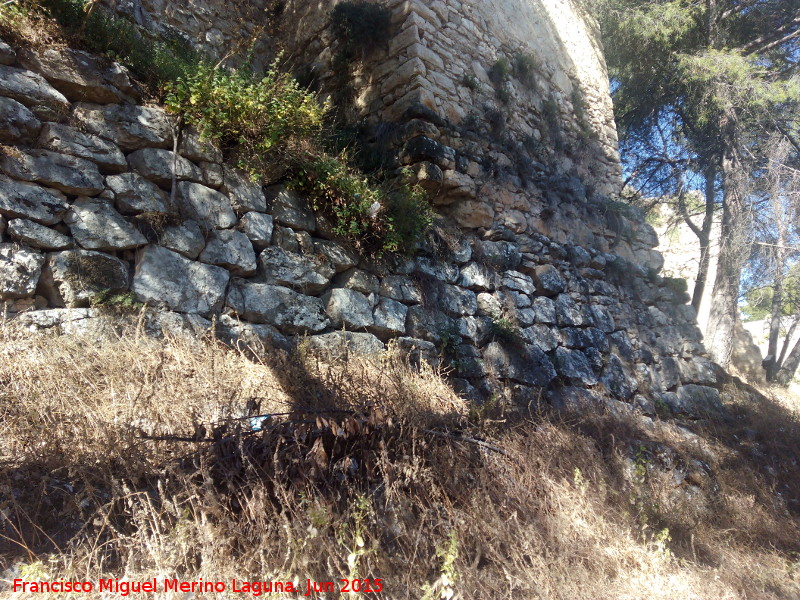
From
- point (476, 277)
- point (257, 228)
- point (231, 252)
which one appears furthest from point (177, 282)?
point (476, 277)

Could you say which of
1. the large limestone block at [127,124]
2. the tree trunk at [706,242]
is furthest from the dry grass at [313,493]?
the tree trunk at [706,242]

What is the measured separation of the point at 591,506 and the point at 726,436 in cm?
377

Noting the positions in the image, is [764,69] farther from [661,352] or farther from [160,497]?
[160,497]

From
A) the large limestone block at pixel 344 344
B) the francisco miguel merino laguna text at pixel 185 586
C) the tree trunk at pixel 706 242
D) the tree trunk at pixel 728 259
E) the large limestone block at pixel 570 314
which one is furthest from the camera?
the tree trunk at pixel 706 242

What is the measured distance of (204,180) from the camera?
387cm

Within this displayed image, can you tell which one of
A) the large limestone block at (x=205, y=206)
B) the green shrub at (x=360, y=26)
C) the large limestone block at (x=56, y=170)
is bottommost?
the large limestone block at (x=56, y=170)

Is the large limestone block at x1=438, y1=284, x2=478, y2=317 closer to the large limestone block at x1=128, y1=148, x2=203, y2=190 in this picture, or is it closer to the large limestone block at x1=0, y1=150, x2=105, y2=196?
the large limestone block at x1=128, y1=148, x2=203, y2=190

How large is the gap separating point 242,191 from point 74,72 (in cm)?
134

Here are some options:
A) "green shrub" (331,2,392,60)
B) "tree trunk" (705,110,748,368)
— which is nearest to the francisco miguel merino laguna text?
"green shrub" (331,2,392,60)

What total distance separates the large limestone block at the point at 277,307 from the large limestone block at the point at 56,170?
1114 millimetres

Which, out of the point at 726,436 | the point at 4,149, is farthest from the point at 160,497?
the point at 726,436

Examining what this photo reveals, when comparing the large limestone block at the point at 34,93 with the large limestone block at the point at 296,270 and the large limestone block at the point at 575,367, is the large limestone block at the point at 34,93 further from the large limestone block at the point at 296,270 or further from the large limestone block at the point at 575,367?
the large limestone block at the point at 575,367

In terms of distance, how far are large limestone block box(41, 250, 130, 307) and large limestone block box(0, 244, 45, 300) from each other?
71 millimetres

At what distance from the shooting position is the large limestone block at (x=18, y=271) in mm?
2830
